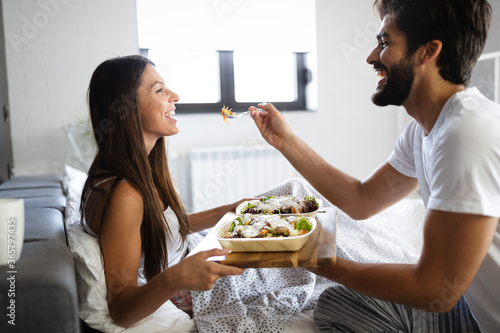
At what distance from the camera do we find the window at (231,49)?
3.54m

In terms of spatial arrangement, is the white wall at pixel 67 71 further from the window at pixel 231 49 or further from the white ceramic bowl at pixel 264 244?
the white ceramic bowl at pixel 264 244

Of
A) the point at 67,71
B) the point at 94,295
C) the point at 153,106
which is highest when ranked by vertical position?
the point at 67,71

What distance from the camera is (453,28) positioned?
114 centimetres

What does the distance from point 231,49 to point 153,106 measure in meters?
2.38

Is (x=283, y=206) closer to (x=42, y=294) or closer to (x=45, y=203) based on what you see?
(x=42, y=294)

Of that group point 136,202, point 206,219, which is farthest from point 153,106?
point 206,219

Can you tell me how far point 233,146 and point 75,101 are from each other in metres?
1.39

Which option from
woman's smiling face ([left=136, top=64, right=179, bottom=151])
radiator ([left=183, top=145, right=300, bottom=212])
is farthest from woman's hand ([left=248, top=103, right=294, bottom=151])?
radiator ([left=183, top=145, right=300, bottom=212])

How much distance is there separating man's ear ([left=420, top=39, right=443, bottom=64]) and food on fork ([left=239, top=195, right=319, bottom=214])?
576mm

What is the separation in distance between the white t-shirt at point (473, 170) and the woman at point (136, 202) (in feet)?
1.75

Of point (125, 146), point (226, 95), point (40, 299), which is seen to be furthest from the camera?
point (226, 95)

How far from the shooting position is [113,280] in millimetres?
1161

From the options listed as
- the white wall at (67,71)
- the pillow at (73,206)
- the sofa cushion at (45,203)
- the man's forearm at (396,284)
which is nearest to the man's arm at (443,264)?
the man's forearm at (396,284)

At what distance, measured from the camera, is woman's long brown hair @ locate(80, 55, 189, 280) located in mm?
1284
